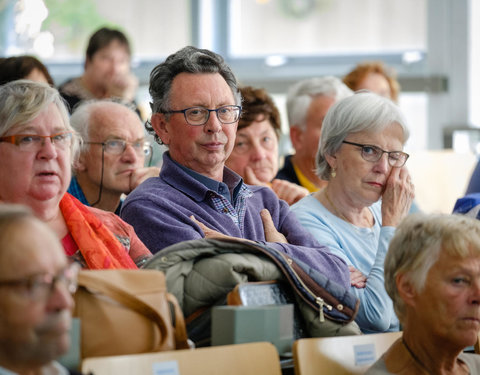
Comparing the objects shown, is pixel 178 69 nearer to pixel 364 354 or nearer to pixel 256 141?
pixel 256 141

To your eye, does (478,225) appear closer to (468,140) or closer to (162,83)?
(162,83)

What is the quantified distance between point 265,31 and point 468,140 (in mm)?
2118

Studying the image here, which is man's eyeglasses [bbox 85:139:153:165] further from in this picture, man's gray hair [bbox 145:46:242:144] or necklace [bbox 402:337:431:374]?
necklace [bbox 402:337:431:374]

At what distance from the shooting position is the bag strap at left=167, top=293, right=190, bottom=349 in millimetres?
1849

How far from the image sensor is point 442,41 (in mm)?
7133

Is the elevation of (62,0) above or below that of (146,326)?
above

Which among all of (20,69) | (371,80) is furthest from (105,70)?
(371,80)

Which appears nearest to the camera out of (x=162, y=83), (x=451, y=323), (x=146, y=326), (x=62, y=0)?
(x=146, y=326)

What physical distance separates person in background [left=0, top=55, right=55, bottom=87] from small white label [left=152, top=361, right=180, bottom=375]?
1992mm

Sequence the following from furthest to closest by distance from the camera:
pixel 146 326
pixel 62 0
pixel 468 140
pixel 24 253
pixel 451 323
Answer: pixel 62 0, pixel 468 140, pixel 451 323, pixel 146 326, pixel 24 253

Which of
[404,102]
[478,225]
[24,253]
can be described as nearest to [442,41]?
[404,102]

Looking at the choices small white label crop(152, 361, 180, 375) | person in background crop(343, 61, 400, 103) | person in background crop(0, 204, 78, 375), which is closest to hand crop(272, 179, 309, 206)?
person in background crop(343, 61, 400, 103)

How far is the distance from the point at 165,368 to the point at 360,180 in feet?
4.69

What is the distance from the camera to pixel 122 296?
175 cm
